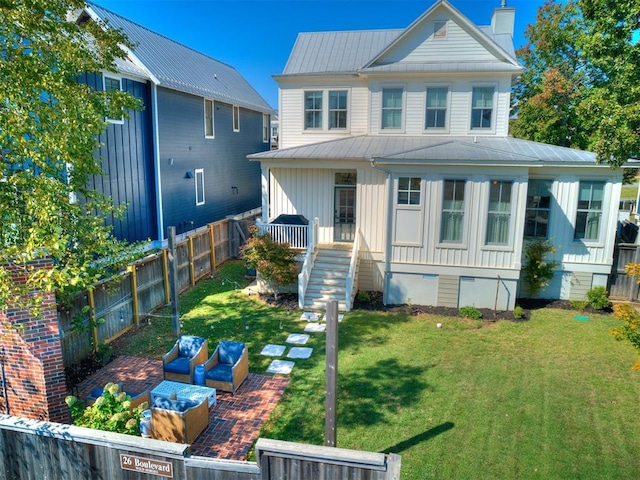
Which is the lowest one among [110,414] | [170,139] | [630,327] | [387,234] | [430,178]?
[110,414]

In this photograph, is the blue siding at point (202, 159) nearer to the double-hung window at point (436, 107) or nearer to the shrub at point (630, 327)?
the double-hung window at point (436, 107)

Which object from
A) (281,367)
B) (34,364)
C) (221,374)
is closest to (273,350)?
(281,367)

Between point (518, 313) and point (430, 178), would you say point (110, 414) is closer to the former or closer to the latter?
point (430, 178)

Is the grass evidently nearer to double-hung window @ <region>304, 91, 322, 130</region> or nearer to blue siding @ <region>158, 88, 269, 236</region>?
blue siding @ <region>158, 88, 269, 236</region>

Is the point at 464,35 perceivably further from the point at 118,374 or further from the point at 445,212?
the point at 118,374

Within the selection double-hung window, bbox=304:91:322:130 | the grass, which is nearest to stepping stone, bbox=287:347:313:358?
the grass

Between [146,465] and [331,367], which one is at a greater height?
[331,367]

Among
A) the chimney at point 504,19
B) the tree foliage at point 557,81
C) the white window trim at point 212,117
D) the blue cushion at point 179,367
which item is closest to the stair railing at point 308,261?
the blue cushion at point 179,367

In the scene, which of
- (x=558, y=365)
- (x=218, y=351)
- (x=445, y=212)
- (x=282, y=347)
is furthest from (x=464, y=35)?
(x=218, y=351)
